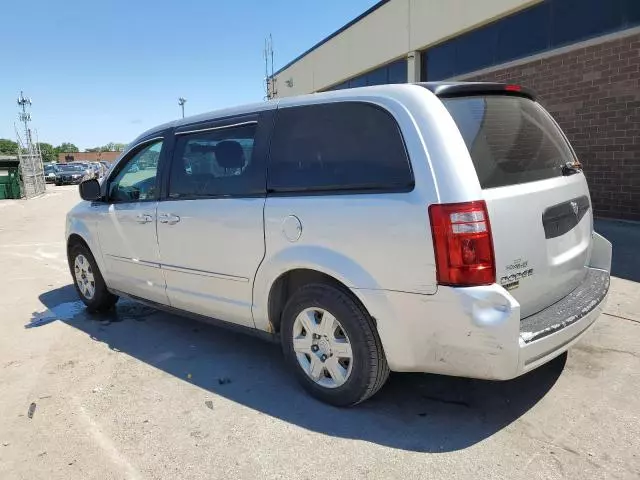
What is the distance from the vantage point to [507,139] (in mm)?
2877

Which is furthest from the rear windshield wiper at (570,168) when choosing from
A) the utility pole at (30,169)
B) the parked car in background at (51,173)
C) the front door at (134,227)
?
the parked car in background at (51,173)

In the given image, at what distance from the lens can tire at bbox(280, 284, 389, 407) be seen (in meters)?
2.85

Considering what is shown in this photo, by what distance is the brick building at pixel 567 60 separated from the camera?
804 centimetres

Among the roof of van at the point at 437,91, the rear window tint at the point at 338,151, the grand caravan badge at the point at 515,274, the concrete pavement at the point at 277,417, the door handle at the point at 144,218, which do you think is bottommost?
the concrete pavement at the point at 277,417

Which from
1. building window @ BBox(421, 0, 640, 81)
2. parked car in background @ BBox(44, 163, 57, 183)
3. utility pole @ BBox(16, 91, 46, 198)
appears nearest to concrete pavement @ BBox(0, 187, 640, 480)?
building window @ BBox(421, 0, 640, 81)

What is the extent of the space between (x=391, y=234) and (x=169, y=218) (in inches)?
83.0

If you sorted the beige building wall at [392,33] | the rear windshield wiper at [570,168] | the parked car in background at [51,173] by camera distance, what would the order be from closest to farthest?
the rear windshield wiper at [570,168]
the beige building wall at [392,33]
the parked car in background at [51,173]

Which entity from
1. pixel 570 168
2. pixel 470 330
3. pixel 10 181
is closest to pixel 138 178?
pixel 470 330

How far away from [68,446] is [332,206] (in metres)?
2.08

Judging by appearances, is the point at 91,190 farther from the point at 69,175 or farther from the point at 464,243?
the point at 69,175

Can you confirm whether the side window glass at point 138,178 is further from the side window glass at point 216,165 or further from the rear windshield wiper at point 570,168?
the rear windshield wiper at point 570,168

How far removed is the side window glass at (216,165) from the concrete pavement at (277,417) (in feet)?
4.48

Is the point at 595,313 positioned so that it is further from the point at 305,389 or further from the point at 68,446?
the point at 68,446

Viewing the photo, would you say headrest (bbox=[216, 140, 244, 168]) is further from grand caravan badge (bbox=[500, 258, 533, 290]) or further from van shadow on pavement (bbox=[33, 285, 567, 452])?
grand caravan badge (bbox=[500, 258, 533, 290])
